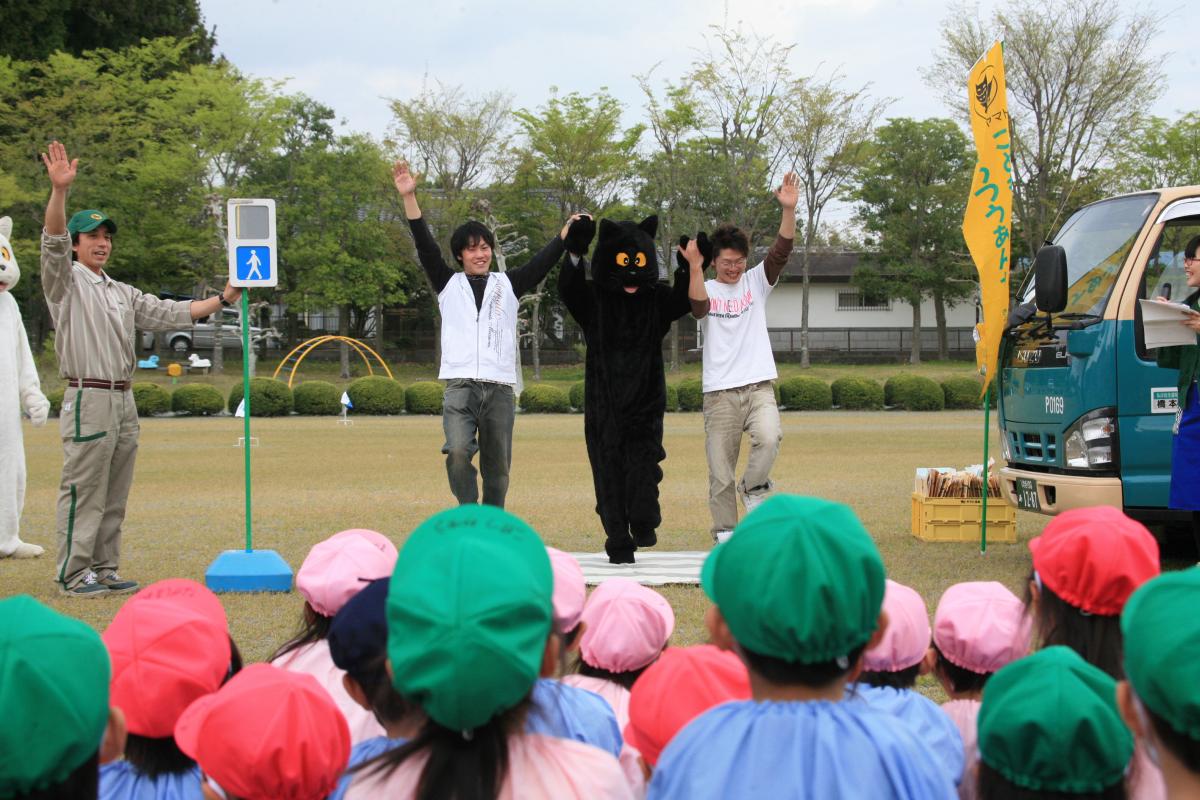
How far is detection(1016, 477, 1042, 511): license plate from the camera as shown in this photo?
780cm

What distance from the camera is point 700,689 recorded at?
7.69 feet

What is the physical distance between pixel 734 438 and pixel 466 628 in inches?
252

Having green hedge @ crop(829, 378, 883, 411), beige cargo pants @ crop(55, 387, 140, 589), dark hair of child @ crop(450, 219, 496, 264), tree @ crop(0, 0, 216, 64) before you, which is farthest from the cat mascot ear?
tree @ crop(0, 0, 216, 64)

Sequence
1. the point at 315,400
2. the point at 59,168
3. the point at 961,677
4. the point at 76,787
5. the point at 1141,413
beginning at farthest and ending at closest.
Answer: the point at 315,400
the point at 1141,413
the point at 59,168
the point at 961,677
the point at 76,787

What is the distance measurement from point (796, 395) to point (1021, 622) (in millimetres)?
27960

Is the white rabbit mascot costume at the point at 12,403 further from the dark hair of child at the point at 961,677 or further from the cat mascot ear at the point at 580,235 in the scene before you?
the dark hair of child at the point at 961,677

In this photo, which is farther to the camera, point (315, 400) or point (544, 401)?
point (544, 401)

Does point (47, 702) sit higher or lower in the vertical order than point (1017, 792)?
higher

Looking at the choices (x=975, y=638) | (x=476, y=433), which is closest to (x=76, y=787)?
(x=975, y=638)

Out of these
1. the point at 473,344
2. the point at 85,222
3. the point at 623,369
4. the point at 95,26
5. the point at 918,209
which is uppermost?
the point at 95,26

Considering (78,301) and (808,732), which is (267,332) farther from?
(808,732)

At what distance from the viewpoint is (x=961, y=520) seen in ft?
30.1

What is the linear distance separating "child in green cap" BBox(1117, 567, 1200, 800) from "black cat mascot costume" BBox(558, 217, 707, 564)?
18.6 feet

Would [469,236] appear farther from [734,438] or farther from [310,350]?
[310,350]
